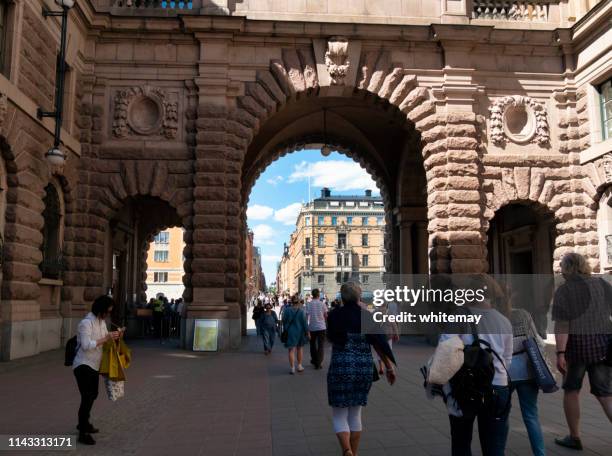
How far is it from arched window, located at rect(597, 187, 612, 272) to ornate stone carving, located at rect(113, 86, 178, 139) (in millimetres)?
12583

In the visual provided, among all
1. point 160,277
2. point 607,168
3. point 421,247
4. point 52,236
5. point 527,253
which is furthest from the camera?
point 160,277

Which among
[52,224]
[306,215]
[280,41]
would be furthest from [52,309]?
[306,215]

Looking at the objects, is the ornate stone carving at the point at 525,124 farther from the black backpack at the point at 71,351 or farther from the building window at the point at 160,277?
the building window at the point at 160,277

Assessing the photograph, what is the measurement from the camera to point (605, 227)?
15.4 m

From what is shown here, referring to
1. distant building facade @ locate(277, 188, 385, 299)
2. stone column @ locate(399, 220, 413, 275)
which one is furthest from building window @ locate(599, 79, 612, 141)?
distant building facade @ locate(277, 188, 385, 299)

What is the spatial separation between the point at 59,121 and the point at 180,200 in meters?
4.00

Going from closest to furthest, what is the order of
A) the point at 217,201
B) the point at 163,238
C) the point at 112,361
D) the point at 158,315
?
the point at 112,361 → the point at 217,201 → the point at 158,315 → the point at 163,238

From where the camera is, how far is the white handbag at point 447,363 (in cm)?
405

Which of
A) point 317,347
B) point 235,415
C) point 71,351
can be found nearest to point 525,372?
point 235,415

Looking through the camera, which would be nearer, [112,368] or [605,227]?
[112,368]

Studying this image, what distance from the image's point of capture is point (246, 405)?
8.06 metres

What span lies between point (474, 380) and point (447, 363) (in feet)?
0.82

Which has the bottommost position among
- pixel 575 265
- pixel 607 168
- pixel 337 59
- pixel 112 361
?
pixel 112 361

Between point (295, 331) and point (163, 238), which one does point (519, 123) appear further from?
point (163, 238)
